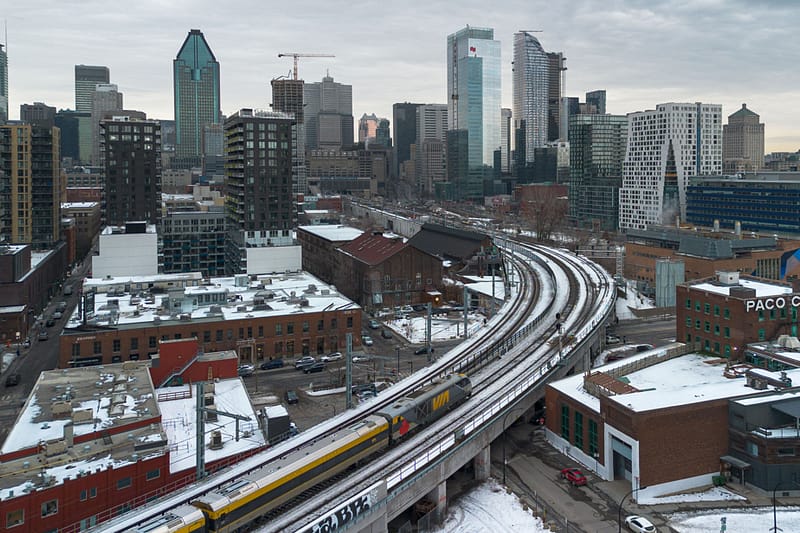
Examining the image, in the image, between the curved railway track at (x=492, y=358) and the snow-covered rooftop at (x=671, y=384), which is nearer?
the curved railway track at (x=492, y=358)

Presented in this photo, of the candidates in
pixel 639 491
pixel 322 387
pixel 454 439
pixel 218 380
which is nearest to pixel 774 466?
pixel 639 491

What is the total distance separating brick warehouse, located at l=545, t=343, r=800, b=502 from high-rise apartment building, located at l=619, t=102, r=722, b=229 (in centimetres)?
11262

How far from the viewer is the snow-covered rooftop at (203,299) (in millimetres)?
68062

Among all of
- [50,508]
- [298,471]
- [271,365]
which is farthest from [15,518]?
[271,365]

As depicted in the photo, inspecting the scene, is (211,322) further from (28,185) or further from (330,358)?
(28,185)

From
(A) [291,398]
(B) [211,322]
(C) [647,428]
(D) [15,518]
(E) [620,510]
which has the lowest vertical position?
(E) [620,510]

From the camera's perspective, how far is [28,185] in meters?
113

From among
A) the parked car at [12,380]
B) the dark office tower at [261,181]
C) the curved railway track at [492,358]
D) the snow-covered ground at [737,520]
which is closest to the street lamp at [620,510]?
the snow-covered ground at [737,520]

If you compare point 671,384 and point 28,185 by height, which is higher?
point 28,185

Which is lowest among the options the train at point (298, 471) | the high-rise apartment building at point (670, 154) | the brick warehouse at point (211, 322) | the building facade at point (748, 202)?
the train at point (298, 471)

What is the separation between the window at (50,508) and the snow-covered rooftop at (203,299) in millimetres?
31847

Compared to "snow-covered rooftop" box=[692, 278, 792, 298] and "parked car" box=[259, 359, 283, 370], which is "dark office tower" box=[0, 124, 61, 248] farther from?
"snow-covered rooftop" box=[692, 278, 792, 298]

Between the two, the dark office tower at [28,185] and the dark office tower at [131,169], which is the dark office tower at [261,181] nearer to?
the dark office tower at [131,169]

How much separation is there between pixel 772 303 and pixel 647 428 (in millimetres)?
23159
